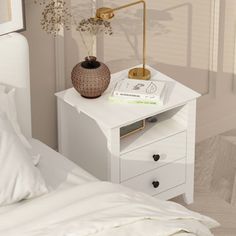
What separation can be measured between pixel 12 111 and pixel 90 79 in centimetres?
44

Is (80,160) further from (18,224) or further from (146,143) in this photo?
(18,224)

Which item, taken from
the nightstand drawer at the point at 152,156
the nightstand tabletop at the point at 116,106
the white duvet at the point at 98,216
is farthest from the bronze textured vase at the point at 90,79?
the white duvet at the point at 98,216

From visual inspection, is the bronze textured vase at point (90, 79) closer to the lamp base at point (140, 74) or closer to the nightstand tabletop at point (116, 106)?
the nightstand tabletop at point (116, 106)

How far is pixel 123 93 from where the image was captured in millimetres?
3918

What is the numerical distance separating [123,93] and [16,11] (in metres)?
0.63

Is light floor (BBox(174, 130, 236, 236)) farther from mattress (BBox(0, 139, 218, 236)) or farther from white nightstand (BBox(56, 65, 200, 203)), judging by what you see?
mattress (BBox(0, 139, 218, 236))

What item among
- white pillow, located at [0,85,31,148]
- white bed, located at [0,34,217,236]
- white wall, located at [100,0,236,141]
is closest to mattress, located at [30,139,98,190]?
white bed, located at [0,34,217,236]

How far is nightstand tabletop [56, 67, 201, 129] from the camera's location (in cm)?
381

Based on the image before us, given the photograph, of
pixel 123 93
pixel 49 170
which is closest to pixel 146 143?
pixel 123 93

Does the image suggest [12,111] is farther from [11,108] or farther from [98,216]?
[98,216]

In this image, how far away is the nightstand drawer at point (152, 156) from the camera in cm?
391

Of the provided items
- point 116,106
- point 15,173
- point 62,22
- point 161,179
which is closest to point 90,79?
point 116,106

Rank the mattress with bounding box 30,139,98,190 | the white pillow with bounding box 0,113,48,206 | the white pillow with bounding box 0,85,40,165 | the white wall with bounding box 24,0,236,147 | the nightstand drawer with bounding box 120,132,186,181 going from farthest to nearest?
1. the white wall with bounding box 24,0,236,147
2. the nightstand drawer with bounding box 120,132,186,181
3. the white pillow with bounding box 0,85,40,165
4. the mattress with bounding box 30,139,98,190
5. the white pillow with bounding box 0,113,48,206

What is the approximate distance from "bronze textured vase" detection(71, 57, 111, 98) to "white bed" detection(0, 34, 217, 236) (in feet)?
1.67
